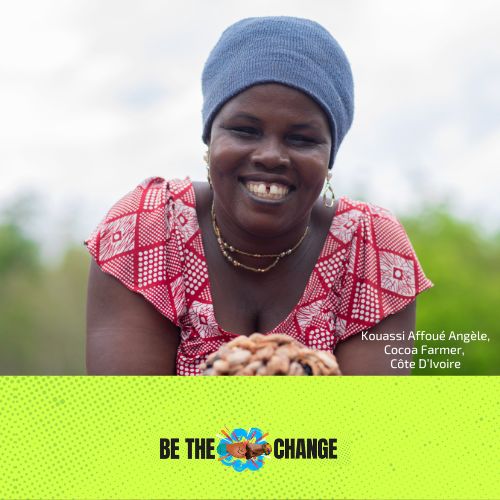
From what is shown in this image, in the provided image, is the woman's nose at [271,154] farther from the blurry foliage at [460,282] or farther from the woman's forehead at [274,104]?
the blurry foliage at [460,282]

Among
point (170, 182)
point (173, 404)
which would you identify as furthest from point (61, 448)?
point (170, 182)

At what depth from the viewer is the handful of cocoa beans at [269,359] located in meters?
1.94

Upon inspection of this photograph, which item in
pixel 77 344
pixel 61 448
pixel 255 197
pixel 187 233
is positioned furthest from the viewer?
pixel 77 344

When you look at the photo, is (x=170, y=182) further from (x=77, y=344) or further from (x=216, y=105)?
(x=77, y=344)

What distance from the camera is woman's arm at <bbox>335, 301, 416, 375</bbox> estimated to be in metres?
2.57

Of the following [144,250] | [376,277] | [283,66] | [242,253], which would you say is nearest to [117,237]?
[144,250]

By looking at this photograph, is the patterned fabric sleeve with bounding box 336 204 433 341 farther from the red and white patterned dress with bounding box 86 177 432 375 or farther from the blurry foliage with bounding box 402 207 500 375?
the blurry foliage with bounding box 402 207 500 375

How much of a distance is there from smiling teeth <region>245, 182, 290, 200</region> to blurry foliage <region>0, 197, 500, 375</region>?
23.4 meters

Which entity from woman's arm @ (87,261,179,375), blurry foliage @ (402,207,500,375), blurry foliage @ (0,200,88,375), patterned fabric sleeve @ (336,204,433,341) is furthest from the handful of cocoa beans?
blurry foliage @ (0,200,88,375)

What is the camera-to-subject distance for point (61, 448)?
1.89 meters

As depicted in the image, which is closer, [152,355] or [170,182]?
[152,355]

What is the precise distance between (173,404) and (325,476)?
0.39m

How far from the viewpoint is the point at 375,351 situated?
2.62m

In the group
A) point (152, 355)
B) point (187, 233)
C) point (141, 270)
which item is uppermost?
point (187, 233)
